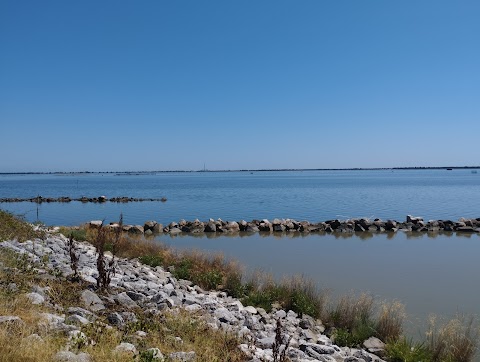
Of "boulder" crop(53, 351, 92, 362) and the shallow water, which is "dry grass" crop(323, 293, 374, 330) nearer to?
the shallow water

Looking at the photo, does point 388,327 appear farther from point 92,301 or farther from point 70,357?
point 70,357

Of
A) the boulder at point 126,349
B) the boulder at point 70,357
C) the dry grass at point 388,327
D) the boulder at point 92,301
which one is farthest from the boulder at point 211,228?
the boulder at point 70,357

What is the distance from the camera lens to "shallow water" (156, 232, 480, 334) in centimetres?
1261

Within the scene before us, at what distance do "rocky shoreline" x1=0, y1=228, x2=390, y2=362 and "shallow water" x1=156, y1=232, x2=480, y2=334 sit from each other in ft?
10.2

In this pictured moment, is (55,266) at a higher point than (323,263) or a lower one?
higher

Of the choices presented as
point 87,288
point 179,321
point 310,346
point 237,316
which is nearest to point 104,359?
point 179,321

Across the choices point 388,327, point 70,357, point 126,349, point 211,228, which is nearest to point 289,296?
point 388,327

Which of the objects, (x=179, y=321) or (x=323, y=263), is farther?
(x=323, y=263)

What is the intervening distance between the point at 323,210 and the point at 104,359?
3946 cm

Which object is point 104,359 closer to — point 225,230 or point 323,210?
point 225,230

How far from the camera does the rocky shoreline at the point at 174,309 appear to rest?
5663 mm

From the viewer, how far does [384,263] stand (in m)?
18.0

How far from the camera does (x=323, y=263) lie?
17.9 metres

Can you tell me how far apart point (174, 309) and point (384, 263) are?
12567mm
